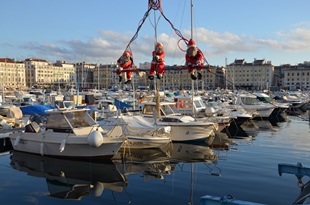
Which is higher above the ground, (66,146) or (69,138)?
(69,138)

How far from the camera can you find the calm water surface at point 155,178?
1301 centimetres

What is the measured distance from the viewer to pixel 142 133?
20.8 metres

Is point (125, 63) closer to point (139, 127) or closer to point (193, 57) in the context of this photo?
point (139, 127)

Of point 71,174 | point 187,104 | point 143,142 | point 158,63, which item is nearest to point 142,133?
point 143,142

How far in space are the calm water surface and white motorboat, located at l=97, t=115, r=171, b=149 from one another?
0.59 m

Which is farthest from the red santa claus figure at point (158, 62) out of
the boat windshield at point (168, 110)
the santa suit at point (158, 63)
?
the boat windshield at point (168, 110)

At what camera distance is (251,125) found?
125ft

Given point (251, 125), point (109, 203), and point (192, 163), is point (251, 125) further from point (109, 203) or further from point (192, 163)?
point (109, 203)

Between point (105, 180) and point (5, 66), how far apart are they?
192235mm

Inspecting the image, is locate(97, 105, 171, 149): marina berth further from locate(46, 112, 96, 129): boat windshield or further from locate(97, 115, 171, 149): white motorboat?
locate(46, 112, 96, 129): boat windshield

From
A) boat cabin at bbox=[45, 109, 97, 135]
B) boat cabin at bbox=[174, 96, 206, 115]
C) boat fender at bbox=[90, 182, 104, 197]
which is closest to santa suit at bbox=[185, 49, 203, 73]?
boat fender at bbox=[90, 182, 104, 197]

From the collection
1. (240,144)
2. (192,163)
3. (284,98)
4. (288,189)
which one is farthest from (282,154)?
(284,98)

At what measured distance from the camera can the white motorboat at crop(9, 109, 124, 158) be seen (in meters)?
17.9

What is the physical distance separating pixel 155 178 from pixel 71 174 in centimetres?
396
